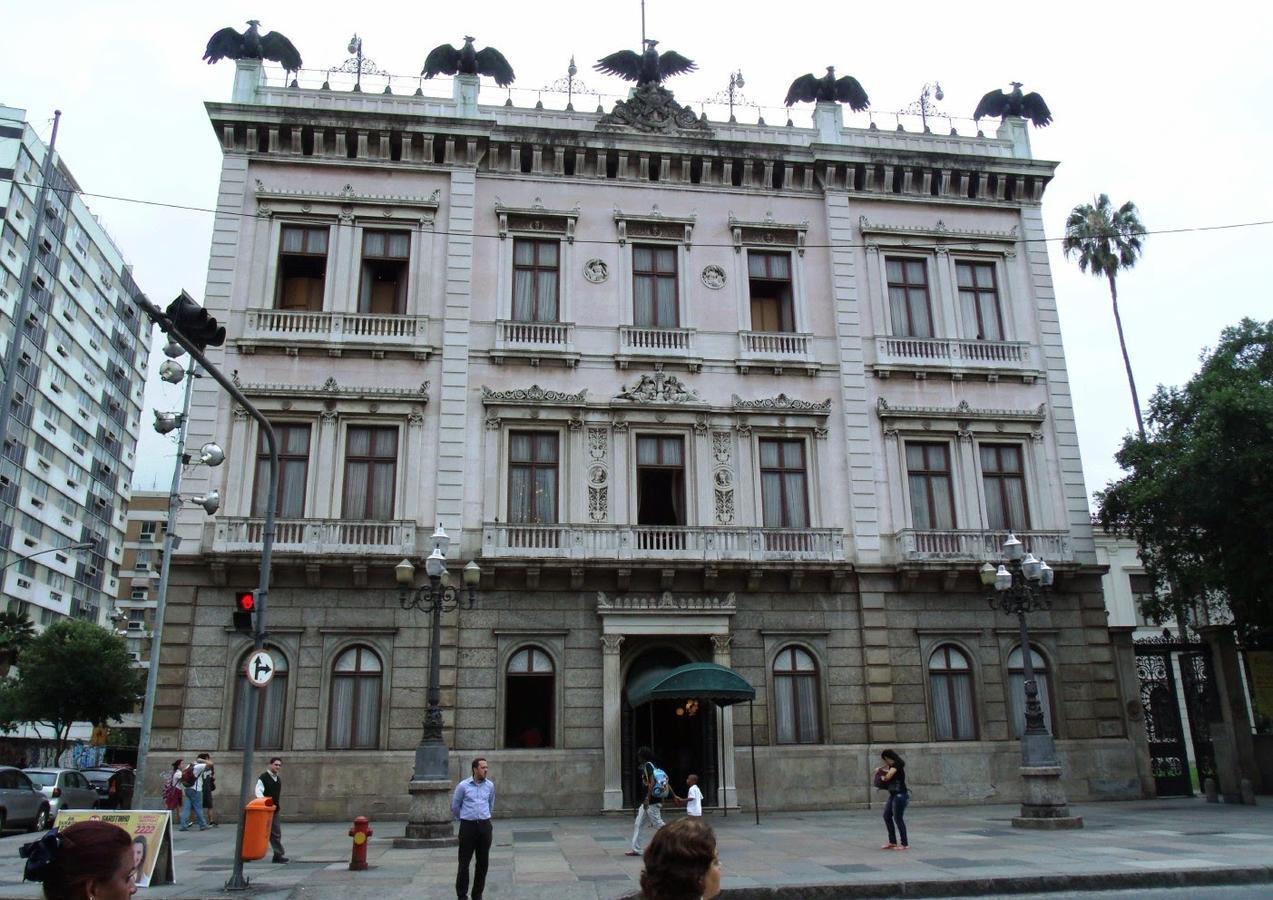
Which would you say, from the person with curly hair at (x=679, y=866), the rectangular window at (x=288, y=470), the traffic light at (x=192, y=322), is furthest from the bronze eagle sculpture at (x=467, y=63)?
the person with curly hair at (x=679, y=866)

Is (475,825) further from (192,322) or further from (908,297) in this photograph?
(908,297)

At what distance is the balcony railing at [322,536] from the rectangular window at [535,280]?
683 centimetres

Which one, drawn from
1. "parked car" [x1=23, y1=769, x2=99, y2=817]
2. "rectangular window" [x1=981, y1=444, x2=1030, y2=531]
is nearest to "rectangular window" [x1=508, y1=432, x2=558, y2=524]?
"rectangular window" [x1=981, y1=444, x2=1030, y2=531]

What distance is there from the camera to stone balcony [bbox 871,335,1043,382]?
26906 millimetres

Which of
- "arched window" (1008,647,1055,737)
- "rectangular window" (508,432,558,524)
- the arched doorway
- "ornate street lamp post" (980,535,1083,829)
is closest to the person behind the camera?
"ornate street lamp post" (980,535,1083,829)

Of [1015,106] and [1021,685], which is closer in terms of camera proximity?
[1021,685]

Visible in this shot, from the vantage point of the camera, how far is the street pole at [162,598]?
69.0 feet

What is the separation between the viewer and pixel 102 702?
52781 mm

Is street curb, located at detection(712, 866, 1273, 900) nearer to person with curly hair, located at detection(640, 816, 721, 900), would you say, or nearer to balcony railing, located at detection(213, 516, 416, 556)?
person with curly hair, located at detection(640, 816, 721, 900)

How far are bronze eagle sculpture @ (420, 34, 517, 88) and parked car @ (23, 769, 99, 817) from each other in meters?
22.3

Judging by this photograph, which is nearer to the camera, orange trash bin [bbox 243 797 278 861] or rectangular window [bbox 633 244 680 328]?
orange trash bin [bbox 243 797 278 861]

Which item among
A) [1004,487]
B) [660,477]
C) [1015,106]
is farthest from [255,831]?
[1015,106]

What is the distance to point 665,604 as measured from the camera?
78.2 feet

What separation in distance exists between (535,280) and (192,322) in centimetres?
1599
